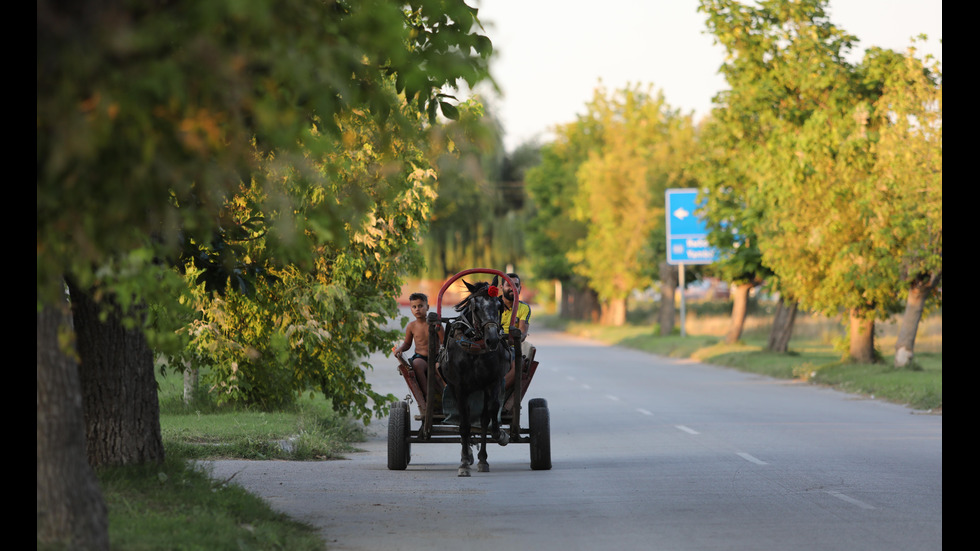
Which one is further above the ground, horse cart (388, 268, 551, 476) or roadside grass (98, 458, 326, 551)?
horse cart (388, 268, 551, 476)

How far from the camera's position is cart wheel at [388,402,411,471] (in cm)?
1538

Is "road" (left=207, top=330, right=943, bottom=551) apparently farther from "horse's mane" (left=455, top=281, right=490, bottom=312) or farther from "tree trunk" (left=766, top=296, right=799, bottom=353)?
"tree trunk" (left=766, top=296, right=799, bottom=353)

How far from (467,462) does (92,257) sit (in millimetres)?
9611

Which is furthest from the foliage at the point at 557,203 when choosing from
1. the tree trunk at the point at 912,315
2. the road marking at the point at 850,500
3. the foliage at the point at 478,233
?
the road marking at the point at 850,500

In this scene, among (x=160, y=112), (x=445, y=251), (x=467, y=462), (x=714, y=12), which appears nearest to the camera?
(x=160, y=112)

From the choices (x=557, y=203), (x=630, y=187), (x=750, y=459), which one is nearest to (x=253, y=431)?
(x=750, y=459)

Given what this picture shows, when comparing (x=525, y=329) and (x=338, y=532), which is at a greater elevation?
(x=525, y=329)

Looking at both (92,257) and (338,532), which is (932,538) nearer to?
(338,532)

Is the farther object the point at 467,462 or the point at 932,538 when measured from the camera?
the point at 467,462

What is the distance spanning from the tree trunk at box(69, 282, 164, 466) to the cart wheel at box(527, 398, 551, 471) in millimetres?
4712

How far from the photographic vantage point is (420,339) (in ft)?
52.1

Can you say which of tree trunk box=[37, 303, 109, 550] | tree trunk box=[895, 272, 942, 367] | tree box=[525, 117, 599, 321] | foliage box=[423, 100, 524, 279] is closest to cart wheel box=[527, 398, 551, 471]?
tree trunk box=[37, 303, 109, 550]

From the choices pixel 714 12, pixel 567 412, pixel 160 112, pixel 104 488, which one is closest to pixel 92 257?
pixel 160 112

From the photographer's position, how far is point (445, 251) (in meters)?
75.8
